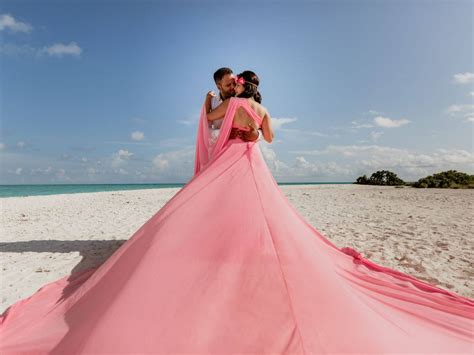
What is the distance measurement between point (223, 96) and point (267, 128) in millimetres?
611

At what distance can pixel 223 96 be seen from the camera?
10.8 ft

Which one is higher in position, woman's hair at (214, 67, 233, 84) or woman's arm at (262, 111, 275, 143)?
woman's hair at (214, 67, 233, 84)

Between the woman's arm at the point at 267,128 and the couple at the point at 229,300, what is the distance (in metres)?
0.30

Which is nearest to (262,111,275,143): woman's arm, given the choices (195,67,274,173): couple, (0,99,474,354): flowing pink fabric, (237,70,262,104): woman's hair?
(195,67,274,173): couple

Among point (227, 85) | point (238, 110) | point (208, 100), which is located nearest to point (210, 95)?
point (208, 100)

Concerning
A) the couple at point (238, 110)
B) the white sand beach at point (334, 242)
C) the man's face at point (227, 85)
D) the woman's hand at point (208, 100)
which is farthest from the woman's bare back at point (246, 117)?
the white sand beach at point (334, 242)

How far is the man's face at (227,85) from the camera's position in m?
3.13

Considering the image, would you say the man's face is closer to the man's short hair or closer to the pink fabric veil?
the man's short hair

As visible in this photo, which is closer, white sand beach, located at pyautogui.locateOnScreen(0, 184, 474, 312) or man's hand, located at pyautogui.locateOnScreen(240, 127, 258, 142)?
man's hand, located at pyautogui.locateOnScreen(240, 127, 258, 142)

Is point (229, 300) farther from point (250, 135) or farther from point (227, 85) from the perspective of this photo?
point (227, 85)

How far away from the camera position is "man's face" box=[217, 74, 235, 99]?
3131 mm

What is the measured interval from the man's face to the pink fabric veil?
22cm

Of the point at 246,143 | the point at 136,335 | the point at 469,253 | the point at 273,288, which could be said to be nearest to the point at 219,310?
the point at 273,288

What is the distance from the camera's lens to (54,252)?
5.42 metres
